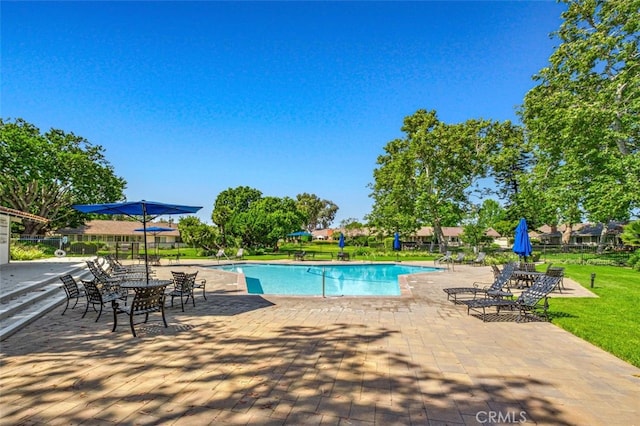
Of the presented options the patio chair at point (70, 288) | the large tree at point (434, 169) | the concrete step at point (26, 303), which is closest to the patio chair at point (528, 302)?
the patio chair at point (70, 288)

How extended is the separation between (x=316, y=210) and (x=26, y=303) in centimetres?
8109

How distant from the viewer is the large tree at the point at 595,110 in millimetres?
19109

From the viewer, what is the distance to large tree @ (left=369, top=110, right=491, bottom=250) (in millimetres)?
30953

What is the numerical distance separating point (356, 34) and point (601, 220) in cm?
1986

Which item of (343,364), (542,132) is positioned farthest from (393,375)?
(542,132)

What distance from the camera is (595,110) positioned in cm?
1941

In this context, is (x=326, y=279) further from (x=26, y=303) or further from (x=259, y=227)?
(x=259, y=227)

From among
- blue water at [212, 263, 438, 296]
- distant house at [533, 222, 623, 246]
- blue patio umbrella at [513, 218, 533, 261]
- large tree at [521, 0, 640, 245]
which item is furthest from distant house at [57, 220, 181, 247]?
distant house at [533, 222, 623, 246]

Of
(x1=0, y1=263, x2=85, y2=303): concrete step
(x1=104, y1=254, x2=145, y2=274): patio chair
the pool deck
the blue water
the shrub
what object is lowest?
the blue water

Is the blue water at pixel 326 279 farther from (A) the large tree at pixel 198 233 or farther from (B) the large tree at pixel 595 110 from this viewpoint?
(B) the large tree at pixel 595 110

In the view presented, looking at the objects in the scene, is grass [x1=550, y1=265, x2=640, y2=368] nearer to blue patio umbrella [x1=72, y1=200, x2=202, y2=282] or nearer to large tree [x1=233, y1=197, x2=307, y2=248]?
blue patio umbrella [x1=72, y1=200, x2=202, y2=282]

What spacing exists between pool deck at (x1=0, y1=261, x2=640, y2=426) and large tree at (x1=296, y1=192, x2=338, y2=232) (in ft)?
231

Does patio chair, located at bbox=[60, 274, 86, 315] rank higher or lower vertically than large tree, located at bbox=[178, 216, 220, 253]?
lower

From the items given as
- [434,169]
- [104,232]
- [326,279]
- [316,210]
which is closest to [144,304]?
[326,279]
